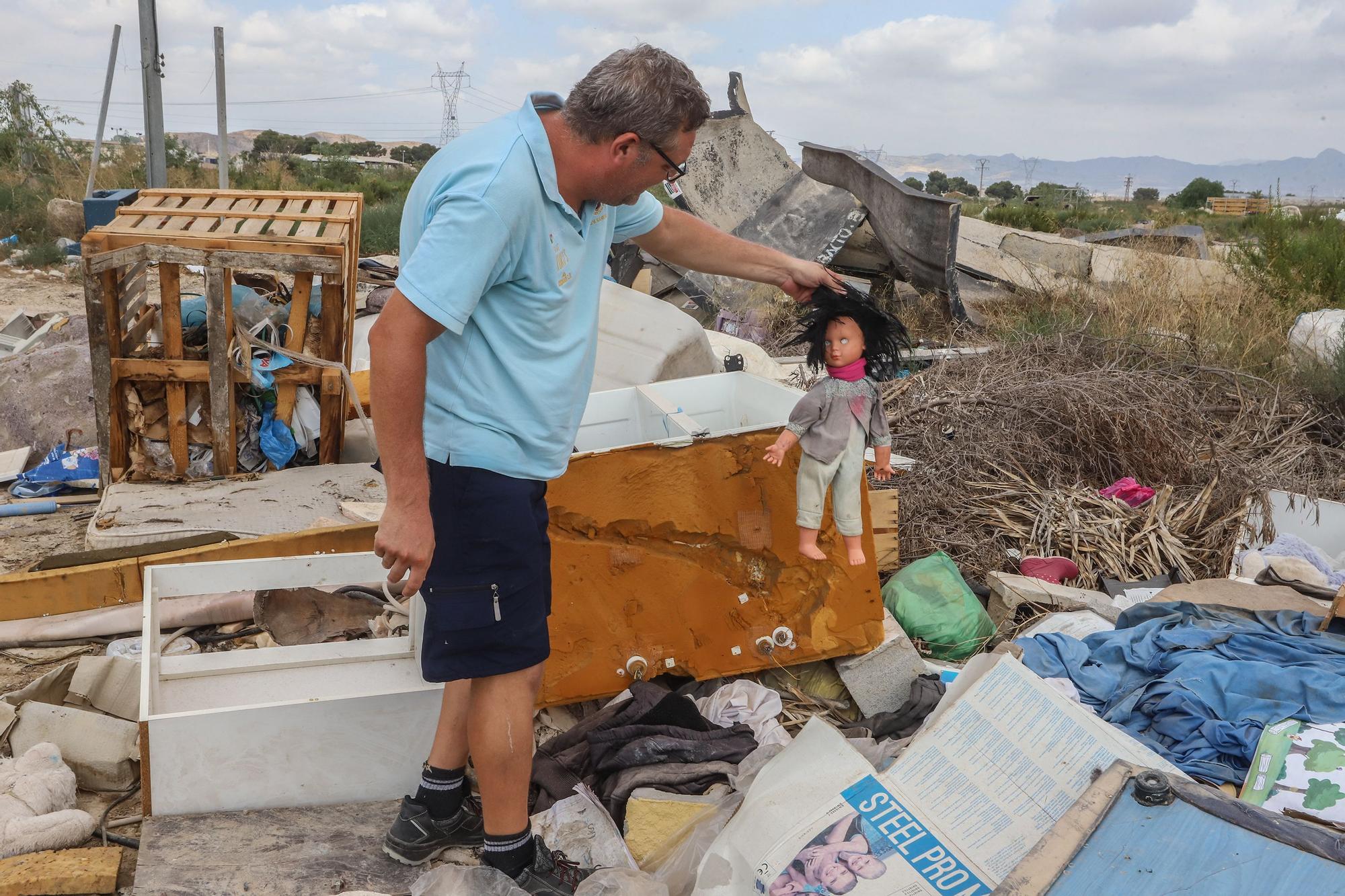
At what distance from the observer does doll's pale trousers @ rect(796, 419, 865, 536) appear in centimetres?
283

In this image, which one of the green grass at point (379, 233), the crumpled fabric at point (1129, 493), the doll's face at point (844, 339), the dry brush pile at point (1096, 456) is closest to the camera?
the doll's face at point (844, 339)

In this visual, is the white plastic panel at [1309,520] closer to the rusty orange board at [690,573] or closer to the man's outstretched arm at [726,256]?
the rusty orange board at [690,573]

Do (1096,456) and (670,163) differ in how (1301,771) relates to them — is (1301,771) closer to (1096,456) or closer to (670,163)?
(670,163)

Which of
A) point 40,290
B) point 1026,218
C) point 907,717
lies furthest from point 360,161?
point 907,717

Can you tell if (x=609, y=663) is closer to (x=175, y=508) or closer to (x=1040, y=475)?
(x=175, y=508)

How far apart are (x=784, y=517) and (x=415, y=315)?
1.52 m

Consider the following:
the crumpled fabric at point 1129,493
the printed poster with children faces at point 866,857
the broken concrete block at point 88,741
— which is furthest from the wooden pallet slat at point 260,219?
the crumpled fabric at point 1129,493

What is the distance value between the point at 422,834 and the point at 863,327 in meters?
1.72

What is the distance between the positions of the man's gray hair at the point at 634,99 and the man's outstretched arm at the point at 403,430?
0.50m

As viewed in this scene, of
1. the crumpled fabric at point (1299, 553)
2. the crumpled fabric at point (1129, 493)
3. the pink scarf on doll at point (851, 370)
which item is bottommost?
the crumpled fabric at point (1299, 553)

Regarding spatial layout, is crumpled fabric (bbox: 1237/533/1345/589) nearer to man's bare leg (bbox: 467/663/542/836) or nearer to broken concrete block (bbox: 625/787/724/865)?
broken concrete block (bbox: 625/787/724/865)

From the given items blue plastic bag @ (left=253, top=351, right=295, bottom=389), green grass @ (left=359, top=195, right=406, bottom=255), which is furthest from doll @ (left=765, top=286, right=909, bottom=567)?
green grass @ (left=359, top=195, right=406, bottom=255)

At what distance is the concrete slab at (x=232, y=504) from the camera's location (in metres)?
4.16

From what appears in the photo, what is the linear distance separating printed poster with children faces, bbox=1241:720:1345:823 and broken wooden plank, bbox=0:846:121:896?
8.63 feet
